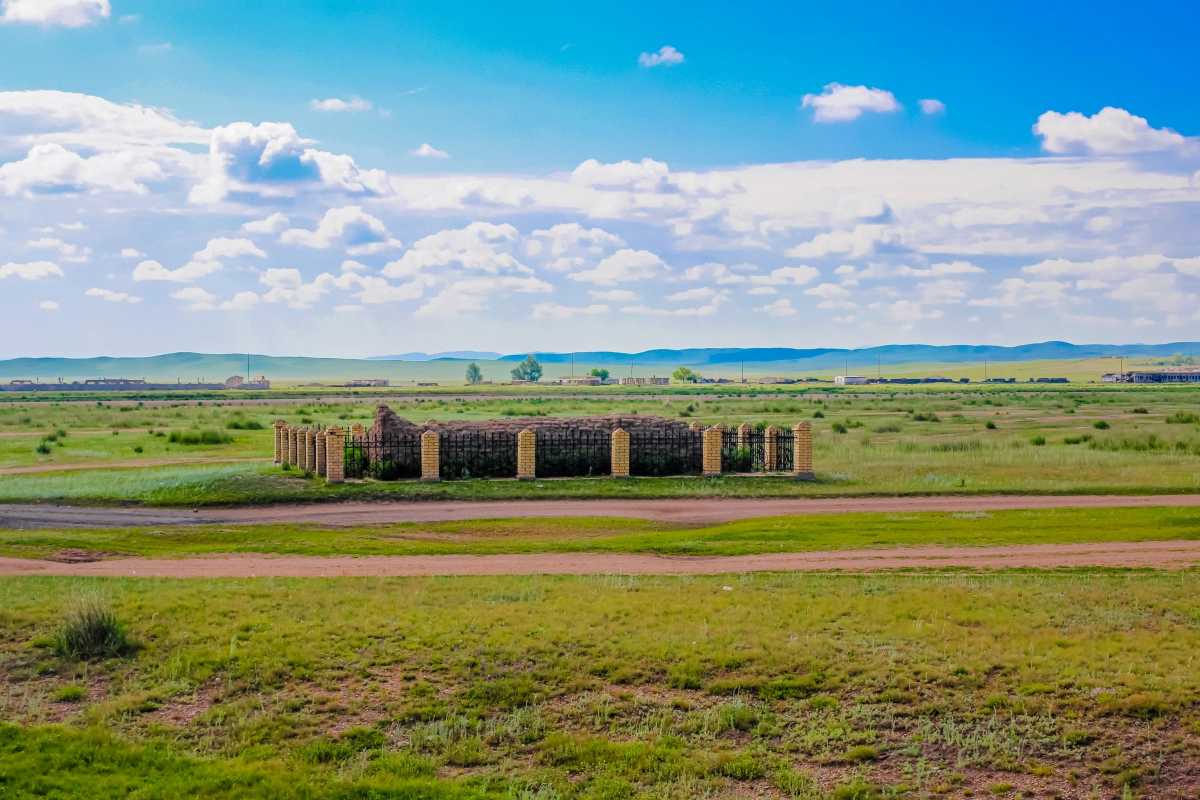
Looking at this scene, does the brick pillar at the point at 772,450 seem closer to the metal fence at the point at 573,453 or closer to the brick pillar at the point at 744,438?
the brick pillar at the point at 744,438

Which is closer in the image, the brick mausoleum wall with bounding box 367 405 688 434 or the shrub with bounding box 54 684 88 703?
the shrub with bounding box 54 684 88 703

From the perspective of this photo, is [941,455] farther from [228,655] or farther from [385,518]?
[228,655]

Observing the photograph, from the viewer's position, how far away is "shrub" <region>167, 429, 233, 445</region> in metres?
47.0

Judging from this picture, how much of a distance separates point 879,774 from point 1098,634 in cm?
493

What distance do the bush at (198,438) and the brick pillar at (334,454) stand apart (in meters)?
19.9

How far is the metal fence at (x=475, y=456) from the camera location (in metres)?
31.4

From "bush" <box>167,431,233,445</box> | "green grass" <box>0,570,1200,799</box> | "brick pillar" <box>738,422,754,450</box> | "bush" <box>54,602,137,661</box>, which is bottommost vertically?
"green grass" <box>0,570,1200,799</box>

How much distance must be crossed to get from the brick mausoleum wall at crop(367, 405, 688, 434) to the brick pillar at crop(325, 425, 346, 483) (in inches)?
58.6

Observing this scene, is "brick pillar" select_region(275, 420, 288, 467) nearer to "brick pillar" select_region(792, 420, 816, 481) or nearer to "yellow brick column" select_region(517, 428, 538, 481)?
"yellow brick column" select_region(517, 428, 538, 481)

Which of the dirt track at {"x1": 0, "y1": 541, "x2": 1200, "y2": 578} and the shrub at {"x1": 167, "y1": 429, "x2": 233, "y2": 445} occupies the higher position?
the shrub at {"x1": 167, "y1": 429, "x2": 233, "y2": 445}

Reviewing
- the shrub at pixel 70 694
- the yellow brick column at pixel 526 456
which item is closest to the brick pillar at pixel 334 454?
the yellow brick column at pixel 526 456

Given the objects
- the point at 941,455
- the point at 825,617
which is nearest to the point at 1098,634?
the point at 825,617

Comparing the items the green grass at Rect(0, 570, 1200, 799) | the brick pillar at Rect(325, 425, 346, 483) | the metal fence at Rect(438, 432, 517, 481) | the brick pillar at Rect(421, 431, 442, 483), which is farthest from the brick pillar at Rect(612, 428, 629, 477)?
the green grass at Rect(0, 570, 1200, 799)

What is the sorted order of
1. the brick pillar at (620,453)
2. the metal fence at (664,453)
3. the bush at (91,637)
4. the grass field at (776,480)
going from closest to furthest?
the bush at (91,637)
the grass field at (776,480)
the brick pillar at (620,453)
the metal fence at (664,453)
